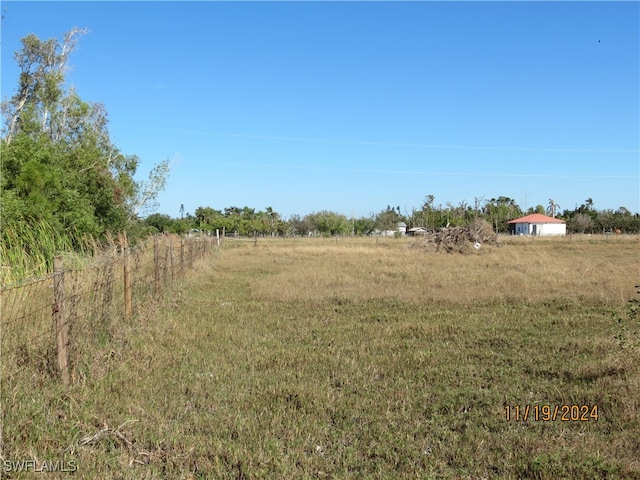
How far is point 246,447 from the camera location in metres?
3.82

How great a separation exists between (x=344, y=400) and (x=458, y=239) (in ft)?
94.2

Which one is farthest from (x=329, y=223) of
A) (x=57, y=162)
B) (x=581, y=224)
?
(x=57, y=162)

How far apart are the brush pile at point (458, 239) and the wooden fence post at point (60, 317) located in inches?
1126

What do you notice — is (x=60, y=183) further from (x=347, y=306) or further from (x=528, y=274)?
(x=528, y=274)

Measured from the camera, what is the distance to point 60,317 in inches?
180

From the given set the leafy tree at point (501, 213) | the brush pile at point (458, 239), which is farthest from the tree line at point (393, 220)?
the brush pile at point (458, 239)

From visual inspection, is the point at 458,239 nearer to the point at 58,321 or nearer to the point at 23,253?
the point at 23,253

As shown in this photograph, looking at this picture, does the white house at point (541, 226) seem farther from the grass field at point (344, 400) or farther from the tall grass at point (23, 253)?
the tall grass at point (23, 253)

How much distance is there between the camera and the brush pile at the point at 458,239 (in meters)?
31.5
